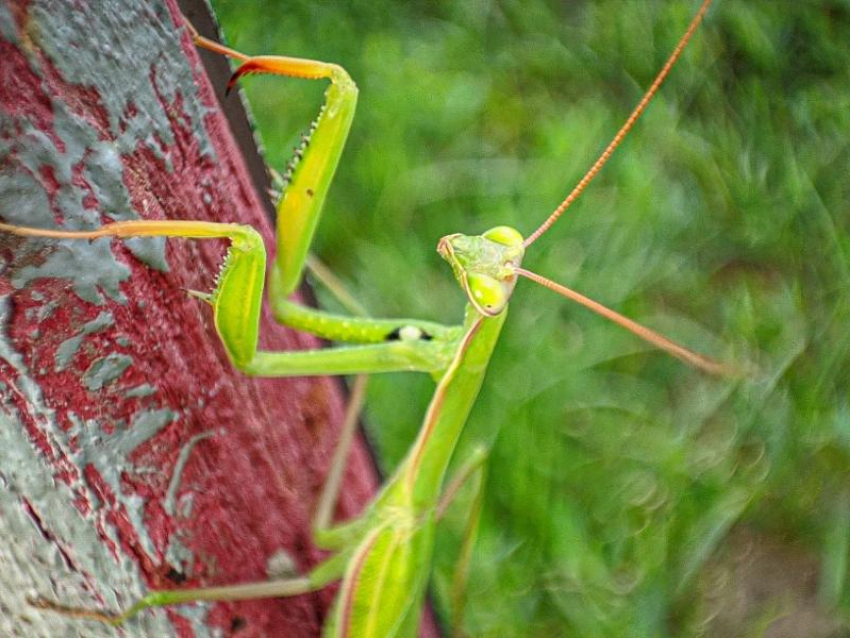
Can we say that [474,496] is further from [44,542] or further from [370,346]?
[44,542]

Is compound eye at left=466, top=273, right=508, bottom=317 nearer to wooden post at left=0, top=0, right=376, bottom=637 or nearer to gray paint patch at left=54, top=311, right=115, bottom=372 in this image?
wooden post at left=0, top=0, right=376, bottom=637

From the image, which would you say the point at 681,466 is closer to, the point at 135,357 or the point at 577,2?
the point at 135,357

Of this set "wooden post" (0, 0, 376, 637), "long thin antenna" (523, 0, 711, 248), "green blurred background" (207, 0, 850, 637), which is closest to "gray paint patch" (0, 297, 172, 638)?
"wooden post" (0, 0, 376, 637)

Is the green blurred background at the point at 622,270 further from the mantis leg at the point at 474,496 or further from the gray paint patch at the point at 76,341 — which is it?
the gray paint patch at the point at 76,341

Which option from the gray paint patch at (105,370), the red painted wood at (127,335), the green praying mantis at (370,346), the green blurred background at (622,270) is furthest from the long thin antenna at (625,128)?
the green blurred background at (622,270)

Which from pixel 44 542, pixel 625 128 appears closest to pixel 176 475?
pixel 44 542

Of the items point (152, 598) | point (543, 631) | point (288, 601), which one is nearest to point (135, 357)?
point (152, 598)
